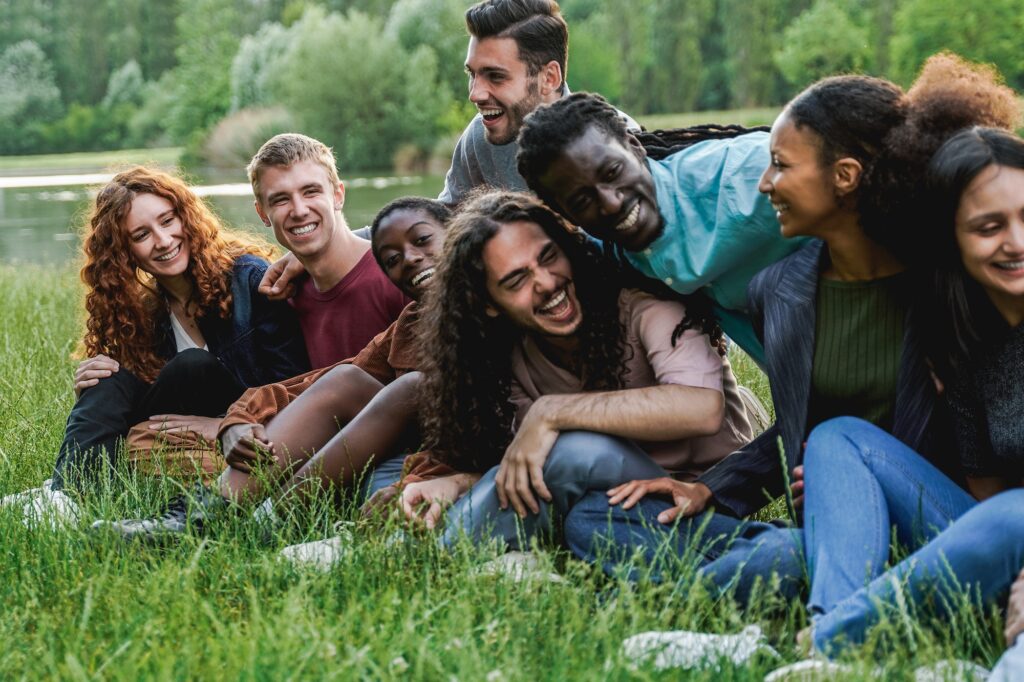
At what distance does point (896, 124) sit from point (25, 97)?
58720mm

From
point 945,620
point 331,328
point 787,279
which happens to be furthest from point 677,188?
point 331,328

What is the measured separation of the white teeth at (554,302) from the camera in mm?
3473

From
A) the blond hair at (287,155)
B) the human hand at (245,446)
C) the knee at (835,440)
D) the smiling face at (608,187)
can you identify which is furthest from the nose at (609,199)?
the blond hair at (287,155)

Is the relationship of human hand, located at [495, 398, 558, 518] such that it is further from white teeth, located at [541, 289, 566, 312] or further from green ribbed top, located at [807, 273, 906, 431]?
green ribbed top, located at [807, 273, 906, 431]

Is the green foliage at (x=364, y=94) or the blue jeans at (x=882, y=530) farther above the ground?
the green foliage at (x=364, y=94)

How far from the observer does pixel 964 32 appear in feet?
147

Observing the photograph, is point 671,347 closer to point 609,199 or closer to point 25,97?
point 609,199

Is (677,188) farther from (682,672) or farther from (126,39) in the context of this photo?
(126,39)

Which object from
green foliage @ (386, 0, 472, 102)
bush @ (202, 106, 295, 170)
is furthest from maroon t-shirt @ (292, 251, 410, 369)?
bush @ (202, 106, 295, 170)

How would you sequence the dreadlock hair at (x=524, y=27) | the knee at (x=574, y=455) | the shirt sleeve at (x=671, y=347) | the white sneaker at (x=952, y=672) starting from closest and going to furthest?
the white sneaker at (x=952, y=672)
the knee at (x=574, y=455)
the shirt sleeve at (x=671, y=347)
the dreadlock hair at (x=524, y=27)

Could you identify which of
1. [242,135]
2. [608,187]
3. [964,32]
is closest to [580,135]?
[608,187]

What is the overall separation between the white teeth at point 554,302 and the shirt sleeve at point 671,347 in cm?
23

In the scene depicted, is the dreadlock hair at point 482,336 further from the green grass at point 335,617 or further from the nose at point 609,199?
the green grass at point 335,617

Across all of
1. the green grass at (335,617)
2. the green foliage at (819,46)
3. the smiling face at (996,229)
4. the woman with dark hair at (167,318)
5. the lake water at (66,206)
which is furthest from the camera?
the green foliage at (819,46)
